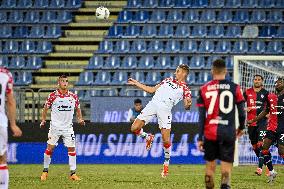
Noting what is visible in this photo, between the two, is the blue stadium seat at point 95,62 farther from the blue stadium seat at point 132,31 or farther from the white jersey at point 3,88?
the white jersey at point 3,88

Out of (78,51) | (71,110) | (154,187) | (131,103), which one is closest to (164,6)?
(78,51)

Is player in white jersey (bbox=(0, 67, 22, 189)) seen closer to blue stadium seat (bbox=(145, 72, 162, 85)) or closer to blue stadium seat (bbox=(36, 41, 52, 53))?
blue stadium seat (bbox=(145, 72, 162, 85))

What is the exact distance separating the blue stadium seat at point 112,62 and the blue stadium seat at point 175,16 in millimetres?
3100

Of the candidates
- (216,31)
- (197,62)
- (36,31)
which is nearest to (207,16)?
(216,31)

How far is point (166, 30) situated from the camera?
34.2 meters

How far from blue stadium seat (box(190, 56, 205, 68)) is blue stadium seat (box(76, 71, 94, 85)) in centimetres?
421

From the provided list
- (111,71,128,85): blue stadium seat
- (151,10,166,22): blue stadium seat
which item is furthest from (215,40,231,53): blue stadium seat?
(111,71,128,85): blue stadium seat

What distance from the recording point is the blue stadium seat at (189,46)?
110 ft

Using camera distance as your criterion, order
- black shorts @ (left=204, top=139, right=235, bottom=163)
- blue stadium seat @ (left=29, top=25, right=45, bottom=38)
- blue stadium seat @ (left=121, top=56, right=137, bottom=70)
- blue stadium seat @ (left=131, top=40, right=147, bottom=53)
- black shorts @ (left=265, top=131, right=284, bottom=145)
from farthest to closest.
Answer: blue stadium seat @ (left=29, top=25, right=45, bottom=38), blue stadium seat @ (left=131, top=40, right=147, bottom=53), blue stadium seat @ (left=121, top=56, right=137, bottom=70), black shorts @ (left=265, top=131, right=284, bottom=145), black shorts @ (left=204, top=139, right=235, bottom=163)

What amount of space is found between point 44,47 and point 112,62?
3317mm

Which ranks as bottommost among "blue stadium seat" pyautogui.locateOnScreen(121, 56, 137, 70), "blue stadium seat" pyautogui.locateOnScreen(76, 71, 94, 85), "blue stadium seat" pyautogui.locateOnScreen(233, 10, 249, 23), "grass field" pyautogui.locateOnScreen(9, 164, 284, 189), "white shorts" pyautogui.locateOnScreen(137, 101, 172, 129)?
"grass field" pyautogui.locateOnScreen(9, 164, 284, 189)

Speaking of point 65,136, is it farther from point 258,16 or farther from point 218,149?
point 258,16

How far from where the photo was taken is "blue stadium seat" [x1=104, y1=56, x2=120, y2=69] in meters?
33.2

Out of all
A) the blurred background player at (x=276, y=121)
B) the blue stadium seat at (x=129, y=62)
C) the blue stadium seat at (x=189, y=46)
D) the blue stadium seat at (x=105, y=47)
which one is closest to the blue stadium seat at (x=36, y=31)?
the blue stadium seat at (x=105, y=47)
